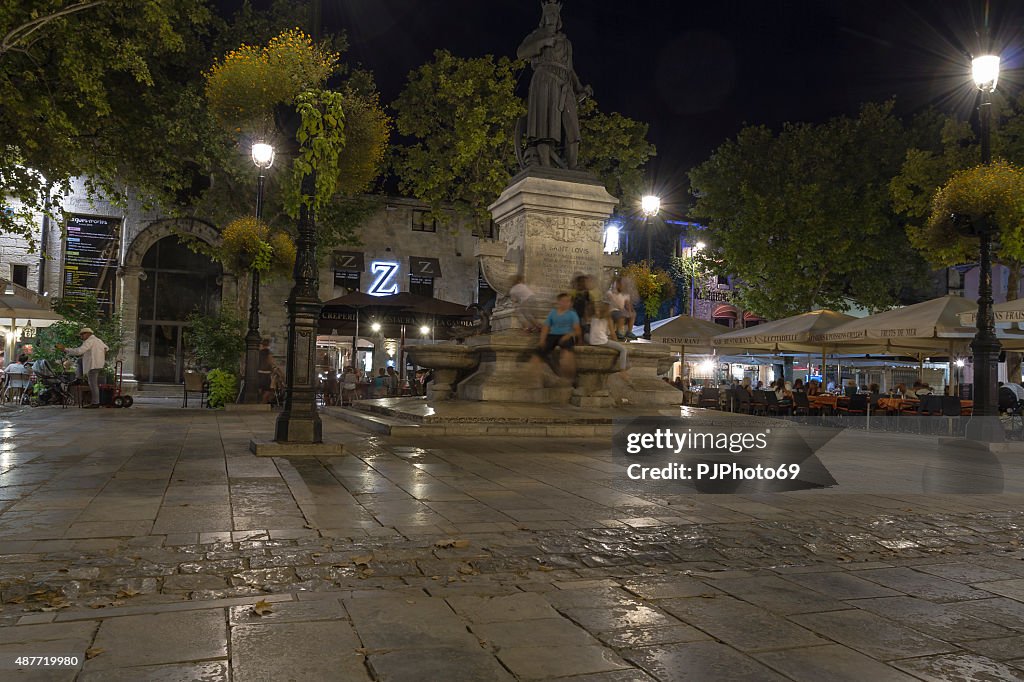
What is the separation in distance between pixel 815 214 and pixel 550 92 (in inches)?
663

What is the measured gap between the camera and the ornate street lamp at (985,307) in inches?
461

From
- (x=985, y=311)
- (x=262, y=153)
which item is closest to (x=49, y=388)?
(x=262, y=153)

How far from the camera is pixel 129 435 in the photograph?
→ 397 inches

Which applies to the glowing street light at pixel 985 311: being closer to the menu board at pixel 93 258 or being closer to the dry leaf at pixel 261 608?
the dry leaf at pixel 261 608

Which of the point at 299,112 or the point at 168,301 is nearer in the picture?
the point at 299,112

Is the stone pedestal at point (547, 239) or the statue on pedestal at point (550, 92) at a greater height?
the statue on pedestal at point (550, 92)

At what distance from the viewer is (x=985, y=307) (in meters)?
11.8

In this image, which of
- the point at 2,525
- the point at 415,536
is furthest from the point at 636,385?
the point at 2,525

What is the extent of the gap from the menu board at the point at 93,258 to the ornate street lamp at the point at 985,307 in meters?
28.6

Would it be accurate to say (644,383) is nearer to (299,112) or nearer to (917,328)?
(917,328)

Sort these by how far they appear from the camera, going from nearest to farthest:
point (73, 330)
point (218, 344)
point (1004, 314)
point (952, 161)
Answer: point (1004, 314), point (218, 344), point (73, 330), point (952, 161)

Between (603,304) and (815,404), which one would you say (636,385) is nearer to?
(603,304)

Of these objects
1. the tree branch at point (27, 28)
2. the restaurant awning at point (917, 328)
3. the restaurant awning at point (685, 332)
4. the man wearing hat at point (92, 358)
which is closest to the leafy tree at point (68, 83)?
the tree branch at point (27, 28)

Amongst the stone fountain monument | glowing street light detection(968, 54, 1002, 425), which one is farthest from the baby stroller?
glowing street light detection(968, 54, 1002, 425)
